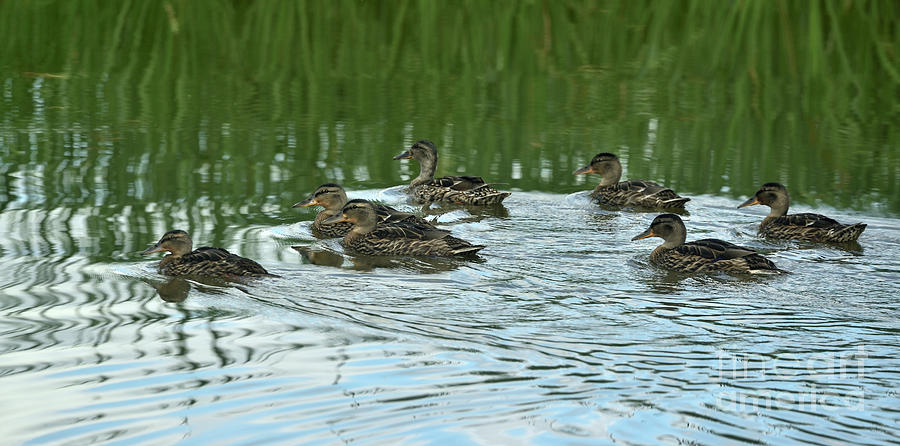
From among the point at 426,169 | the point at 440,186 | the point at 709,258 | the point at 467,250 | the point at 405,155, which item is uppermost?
the point at 405,155

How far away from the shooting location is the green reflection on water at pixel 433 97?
11344 millimetres

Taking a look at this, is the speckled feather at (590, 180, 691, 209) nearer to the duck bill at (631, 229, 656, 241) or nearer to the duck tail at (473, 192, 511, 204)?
the duck tail at (473, 192, 511, 204)

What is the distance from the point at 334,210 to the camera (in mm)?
10398

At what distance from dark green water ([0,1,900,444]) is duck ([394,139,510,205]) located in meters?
0.26

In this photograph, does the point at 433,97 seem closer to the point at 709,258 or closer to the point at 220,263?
the point at 709,258

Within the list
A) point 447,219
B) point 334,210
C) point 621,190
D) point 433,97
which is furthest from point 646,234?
point 433,97

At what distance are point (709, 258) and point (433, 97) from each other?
6399mm

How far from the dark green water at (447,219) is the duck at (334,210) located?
0.18m

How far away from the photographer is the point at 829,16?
61.3ft

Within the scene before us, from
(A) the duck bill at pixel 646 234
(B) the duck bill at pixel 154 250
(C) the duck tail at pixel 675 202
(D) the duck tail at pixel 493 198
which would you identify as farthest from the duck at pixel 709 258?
(B) the duck bill at pixel 154 250

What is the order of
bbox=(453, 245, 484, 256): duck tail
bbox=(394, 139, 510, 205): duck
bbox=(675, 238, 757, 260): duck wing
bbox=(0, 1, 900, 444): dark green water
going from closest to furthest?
bbox=(0, 1, 900, 444): dark green water < bbox=(675, 238, 757, 260): duck wing < bbox=(453, 245, 484, 256): duck tail < bbox=(394, 139, 510, 205): duck

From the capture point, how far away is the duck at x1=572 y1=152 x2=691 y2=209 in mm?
10836

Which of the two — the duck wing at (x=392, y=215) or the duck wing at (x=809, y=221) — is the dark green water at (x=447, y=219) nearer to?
the duck wing at (x=809, y=221)

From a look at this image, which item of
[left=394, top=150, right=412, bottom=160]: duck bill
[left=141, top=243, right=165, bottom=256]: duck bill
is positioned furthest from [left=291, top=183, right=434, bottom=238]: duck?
[left=141, top=243, right=165, bottom=256]: duck bill
